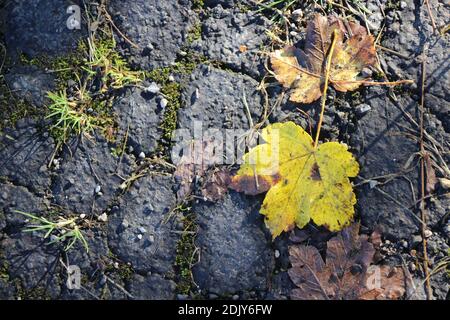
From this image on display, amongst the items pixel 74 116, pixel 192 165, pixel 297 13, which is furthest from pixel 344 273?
pixel 74 116

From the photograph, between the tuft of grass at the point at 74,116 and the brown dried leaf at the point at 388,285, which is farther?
the tuft of grass at the point at 74,116

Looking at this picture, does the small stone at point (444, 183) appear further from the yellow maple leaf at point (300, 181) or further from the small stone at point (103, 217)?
the small stone at point (103, 217)

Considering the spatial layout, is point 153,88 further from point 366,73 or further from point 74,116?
point 366,73

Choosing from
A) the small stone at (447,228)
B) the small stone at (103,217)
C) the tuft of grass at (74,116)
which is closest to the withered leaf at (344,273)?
the small stone at (447,228)

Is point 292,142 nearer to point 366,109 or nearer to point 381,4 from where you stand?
point 366,109

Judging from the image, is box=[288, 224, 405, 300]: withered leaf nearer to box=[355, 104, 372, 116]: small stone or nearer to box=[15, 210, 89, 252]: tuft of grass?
box=[355, 104, 372, 116]: small stone
